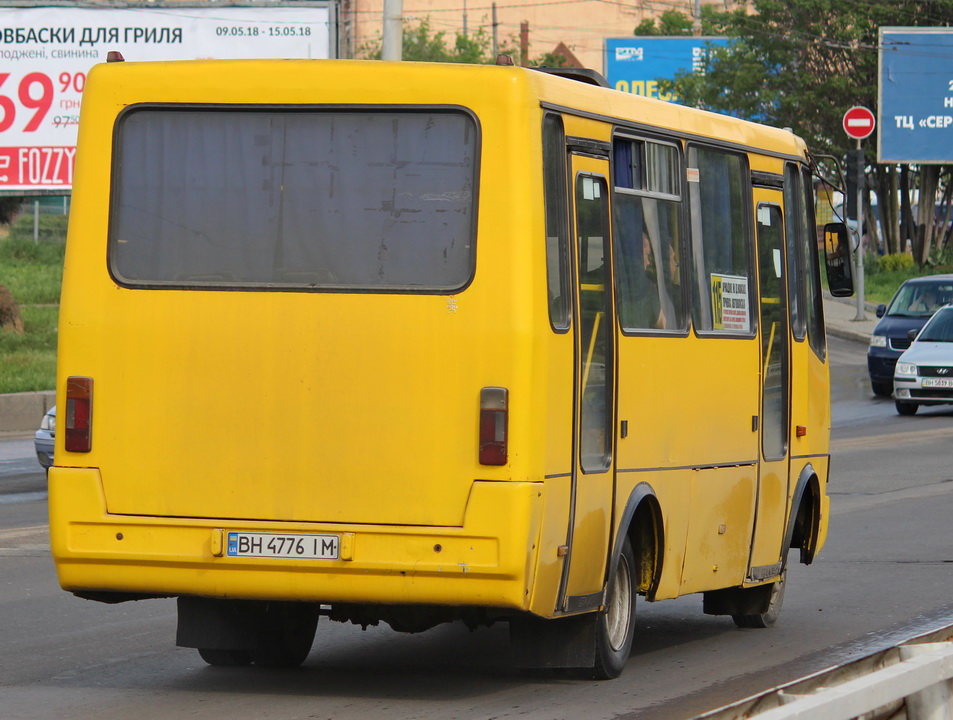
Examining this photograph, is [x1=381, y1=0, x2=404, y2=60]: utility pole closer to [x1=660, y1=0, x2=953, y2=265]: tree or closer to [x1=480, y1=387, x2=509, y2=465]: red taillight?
[x1=480, y1=387, x2=509, y2=465]: red taillight

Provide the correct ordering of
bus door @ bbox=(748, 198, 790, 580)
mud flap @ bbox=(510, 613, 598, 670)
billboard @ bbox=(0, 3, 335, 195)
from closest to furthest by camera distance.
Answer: mud flap @ bbox=(510, 613, 598, 670) → bus door @ bbox=(748, 198, 790, 580) → billboard @ bbox=(0, 3, 335, 195)

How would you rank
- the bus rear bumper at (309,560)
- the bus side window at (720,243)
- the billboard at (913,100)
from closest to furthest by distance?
the bus rear bumper at (309,560), the bus side window at (720,243), the billboard at (913,100)

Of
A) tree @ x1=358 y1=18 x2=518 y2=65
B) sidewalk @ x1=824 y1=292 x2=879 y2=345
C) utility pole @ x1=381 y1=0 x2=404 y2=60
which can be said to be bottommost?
sidewalk @ x1=824 y1=292 x2=879 y2=345

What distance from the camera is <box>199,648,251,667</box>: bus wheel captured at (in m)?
8.57

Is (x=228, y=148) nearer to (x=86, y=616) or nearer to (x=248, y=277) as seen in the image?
(x=248, y=277)

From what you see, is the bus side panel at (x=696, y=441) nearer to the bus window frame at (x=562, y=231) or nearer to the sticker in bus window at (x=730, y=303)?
the sticker in bus window at (x=730, y=303)

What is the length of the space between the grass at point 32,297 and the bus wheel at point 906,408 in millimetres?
11189

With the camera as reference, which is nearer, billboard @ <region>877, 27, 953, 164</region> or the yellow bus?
the yellow bus

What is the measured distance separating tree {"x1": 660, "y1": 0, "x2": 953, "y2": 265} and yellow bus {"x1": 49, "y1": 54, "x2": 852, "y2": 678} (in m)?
48.8

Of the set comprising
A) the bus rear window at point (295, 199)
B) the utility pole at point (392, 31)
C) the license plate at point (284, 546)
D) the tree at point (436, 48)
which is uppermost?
the tree at point (436, 48)

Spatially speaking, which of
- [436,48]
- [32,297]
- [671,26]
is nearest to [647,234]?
[32,297]

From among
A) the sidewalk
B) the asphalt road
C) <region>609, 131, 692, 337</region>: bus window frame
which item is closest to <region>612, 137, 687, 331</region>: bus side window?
<region>609, 131, 692, 337</region>: bus window frame

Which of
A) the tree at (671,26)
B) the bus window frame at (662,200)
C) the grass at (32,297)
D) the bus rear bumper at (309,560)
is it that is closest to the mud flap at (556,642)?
the bus rear bumper at (309,560)

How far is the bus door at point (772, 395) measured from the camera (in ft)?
31.8
